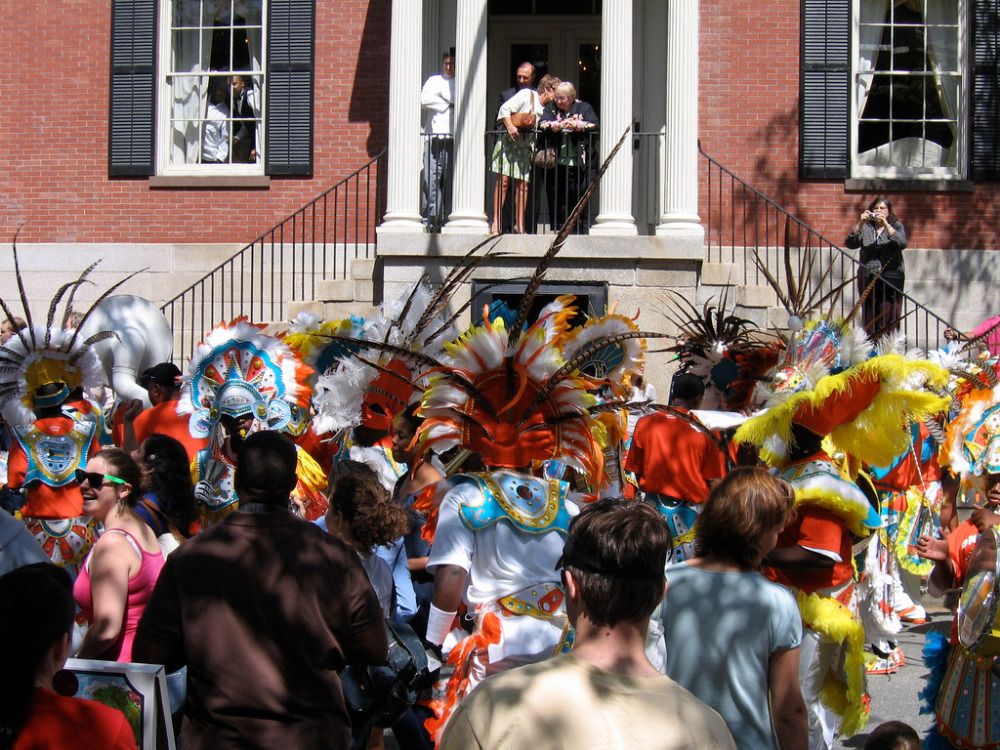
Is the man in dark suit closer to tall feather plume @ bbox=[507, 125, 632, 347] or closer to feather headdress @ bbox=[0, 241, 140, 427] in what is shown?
feather headdress @ bbox=[0, 241, 140, 427]

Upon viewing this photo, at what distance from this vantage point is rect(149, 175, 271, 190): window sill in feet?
47.8

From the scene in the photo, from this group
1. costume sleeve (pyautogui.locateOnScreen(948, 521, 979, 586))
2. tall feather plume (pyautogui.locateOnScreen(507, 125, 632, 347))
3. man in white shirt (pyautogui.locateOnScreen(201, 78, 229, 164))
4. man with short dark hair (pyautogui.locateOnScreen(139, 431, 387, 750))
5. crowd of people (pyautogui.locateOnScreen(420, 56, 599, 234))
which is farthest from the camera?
man in white shirt (pyautogui.locateOnScreen(201, 78, 229, 164))

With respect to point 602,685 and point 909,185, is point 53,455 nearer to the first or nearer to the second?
point 602,685

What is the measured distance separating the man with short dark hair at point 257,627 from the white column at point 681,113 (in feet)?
32.4

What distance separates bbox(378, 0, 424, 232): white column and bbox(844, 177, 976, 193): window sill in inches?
217

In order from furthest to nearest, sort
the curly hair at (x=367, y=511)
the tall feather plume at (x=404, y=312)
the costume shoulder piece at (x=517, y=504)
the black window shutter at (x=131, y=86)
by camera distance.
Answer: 1. the black window shutter at (x=131, y=86)
2. the tall feather plume at (x=404, y=312)
3. the curly hair at (x=367, y=511)
4. the costume shoulder piece at (x=517, y=504)

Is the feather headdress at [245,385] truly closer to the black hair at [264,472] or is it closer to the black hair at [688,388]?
the black hair at [688,388]

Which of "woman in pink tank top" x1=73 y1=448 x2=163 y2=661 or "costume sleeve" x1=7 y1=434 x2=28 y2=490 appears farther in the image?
"costume sleeve" x1=7 y1=434 x2=28 y2=490

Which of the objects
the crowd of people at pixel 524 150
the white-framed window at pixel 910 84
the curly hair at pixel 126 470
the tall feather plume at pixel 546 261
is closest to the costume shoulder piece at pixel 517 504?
the tall feather plume at pixel 546 261

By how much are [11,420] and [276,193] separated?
8.82m

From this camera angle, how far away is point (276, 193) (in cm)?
1460

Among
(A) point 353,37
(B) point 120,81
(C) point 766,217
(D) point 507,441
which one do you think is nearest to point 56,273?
(B) point 120,81

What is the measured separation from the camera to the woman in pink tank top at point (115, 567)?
3865mm

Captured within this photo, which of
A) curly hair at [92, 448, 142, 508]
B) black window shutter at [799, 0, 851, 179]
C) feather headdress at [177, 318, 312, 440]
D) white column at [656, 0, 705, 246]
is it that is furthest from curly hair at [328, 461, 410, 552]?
black window shutter at [799, 0, 851, 179]
